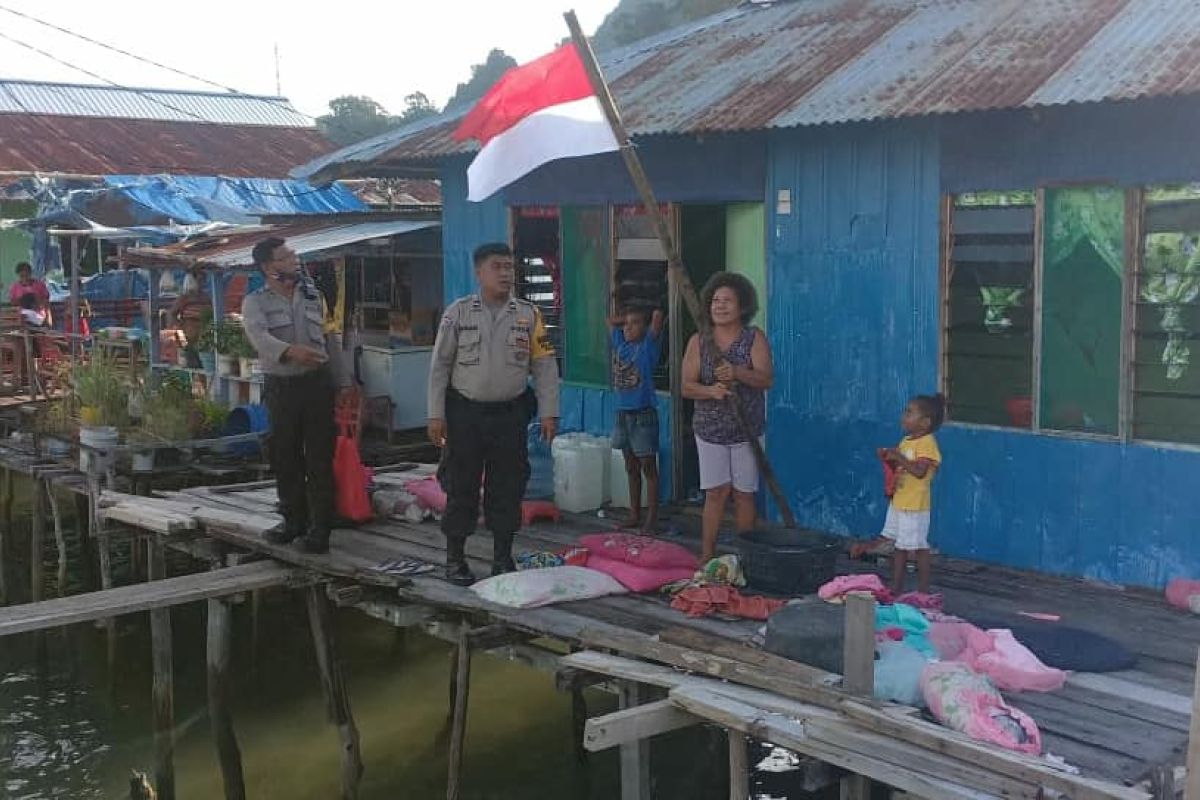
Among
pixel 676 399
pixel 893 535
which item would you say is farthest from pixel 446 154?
pixel 893 535

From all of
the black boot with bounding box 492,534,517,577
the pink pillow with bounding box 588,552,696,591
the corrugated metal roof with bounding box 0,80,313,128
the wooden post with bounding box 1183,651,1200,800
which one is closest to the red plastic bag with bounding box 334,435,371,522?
the black boot with bounding box 492,534,517,577

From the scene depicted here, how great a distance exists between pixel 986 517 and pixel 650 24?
1030 inches

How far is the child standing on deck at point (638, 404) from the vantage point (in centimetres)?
871

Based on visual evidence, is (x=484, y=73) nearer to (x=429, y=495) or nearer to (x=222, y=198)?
(x=222, y=198)

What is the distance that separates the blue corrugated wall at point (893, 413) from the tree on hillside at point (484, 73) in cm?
3245

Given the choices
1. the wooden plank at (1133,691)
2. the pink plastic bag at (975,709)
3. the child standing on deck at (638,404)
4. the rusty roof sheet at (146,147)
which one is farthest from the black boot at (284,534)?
the rusty roof sheet at (146,147)

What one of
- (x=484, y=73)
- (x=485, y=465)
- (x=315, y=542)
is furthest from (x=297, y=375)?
(x=484, y=73)

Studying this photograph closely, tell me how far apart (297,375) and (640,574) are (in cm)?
234

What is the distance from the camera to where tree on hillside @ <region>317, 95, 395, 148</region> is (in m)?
41.3

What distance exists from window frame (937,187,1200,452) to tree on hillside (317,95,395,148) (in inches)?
1297

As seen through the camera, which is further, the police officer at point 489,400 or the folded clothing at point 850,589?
the police officer at point 489,400

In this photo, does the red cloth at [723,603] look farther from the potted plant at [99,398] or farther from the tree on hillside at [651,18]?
the tree on hillside at [651,18]

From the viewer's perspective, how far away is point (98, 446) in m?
11.5

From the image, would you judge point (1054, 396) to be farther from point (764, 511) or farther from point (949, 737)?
point (949, 737)
